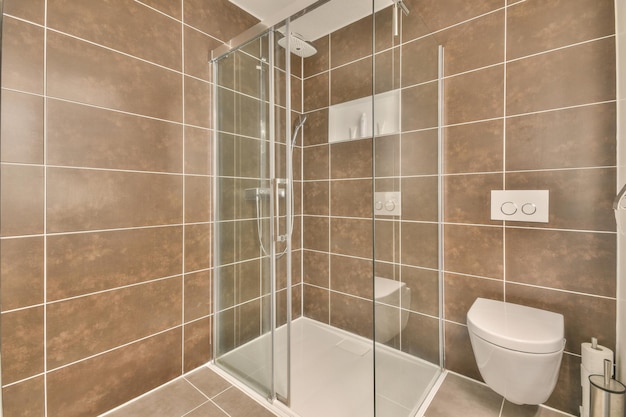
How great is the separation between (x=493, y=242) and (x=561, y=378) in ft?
2.34

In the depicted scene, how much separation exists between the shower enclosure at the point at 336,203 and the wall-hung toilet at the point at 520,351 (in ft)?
1.07

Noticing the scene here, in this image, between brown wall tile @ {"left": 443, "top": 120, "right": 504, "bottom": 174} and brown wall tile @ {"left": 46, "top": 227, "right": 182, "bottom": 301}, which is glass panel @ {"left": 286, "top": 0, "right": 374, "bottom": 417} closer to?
brown wall tile @ {"left": 443, "top": 120, "right": 504, "bottom": 174}

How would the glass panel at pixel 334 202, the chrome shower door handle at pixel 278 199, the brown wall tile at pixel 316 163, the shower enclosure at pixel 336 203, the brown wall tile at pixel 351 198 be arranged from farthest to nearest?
the brown wall tile at pixel 316 163 → the brown wall tile at pixel 351 198 → the glass panel at pixel 334 202 → the chrome shower door handle at pixel 278 199 → the shower enclosure at pixel 336 203

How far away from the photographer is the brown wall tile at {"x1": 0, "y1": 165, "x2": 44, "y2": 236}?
1192mm

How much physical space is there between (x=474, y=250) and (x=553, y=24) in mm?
1172

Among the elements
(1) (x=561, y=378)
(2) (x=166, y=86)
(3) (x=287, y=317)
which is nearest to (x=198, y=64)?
(2) (x=166, y=86)

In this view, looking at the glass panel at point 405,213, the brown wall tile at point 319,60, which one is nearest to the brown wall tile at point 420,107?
the glass panel at point 405,213

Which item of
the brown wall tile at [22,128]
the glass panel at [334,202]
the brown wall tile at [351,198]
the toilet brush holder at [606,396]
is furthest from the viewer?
the brown wall tile at [351,198]

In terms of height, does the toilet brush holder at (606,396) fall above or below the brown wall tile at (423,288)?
below

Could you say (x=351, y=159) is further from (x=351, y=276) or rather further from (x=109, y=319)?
(x=109, y=319)

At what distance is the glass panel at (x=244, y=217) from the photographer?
5.19 feet

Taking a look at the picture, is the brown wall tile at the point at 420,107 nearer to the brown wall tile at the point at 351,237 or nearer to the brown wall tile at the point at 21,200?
the brown wall tile at the point at 351,237

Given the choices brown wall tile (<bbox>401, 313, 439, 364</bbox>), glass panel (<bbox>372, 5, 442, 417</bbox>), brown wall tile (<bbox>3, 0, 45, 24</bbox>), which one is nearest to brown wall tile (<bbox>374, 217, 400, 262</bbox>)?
glass panel (<bbox>372, 5, 442, 417</bbox>)

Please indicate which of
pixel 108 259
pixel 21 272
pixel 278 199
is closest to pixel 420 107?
pixel 278 199
